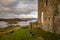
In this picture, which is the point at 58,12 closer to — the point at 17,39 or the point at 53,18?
the point at 53,18

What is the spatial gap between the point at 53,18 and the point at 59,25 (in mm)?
1028

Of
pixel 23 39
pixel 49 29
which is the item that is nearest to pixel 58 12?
pixel 49 29

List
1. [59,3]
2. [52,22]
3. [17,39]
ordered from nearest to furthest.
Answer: [17,39]
[59,3]
[52,22]

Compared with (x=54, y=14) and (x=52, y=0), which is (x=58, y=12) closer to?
(x=54, y=14)

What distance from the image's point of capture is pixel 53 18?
46.8ft

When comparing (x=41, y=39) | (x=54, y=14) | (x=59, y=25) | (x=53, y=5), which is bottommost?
(x=41, y=39)

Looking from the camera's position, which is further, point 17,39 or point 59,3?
point 59,3

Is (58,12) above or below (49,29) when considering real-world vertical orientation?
above

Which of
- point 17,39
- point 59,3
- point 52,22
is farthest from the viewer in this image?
point 52,22

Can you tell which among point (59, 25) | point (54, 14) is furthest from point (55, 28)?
point (54, 14)

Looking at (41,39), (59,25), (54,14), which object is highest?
(54,14)

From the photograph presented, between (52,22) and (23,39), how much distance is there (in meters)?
4.39

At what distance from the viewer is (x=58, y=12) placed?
44.9 feet

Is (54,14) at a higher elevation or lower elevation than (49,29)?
higher
